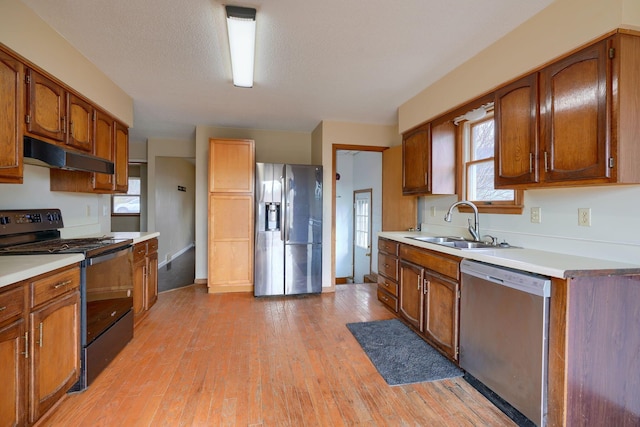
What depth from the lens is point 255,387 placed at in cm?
197

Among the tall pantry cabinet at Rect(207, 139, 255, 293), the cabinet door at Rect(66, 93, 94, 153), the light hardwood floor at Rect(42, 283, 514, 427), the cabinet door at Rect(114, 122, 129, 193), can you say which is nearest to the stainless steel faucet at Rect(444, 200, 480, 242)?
the light hardwood floor at Rect(42, 283, 514, 427)

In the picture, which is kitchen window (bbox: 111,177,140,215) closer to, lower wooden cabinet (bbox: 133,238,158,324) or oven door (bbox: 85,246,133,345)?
lower wooden cabinet (bbox: 133,238,158,324)

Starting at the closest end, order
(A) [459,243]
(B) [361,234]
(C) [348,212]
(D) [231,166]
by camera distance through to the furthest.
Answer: (A) [459,243], (D) [231,166], (B) [361,234], (C) [348,212]

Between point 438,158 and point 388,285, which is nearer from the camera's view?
point 438,158

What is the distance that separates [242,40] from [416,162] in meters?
2.14

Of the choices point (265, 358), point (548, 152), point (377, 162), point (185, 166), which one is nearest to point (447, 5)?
point (548, 152)

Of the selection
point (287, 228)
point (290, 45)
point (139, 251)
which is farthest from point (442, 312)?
point (139, 251)

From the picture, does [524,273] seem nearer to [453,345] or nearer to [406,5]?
[453,345]

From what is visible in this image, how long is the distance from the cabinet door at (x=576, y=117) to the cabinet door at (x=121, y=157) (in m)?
3.84

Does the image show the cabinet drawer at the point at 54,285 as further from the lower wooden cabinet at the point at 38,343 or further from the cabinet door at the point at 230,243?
the cabinet door at the point at 230,243

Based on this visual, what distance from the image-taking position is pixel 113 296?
2.27 m

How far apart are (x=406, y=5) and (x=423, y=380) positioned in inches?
97.8

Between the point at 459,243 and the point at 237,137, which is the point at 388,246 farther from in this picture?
the point at 237,137

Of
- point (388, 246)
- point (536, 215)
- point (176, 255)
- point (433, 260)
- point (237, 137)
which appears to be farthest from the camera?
point (176, 255)
